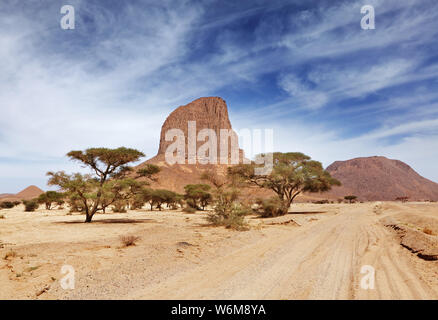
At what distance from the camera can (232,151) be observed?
12612cm

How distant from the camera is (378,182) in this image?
490 ft

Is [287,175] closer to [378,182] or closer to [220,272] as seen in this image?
[220,272]

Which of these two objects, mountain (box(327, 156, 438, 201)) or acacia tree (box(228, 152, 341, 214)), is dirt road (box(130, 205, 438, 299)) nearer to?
acacia tree (box(228, 152, 341, 214))

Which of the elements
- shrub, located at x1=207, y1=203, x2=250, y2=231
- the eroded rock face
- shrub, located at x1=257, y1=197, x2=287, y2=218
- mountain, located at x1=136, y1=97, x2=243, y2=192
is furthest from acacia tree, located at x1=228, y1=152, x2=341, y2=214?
the eroded rock face

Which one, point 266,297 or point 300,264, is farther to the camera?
point 300,264

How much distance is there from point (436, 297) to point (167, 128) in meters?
132

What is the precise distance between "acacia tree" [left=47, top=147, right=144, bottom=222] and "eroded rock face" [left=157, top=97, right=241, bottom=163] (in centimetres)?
10077

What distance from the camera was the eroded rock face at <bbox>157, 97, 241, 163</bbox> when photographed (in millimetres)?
130837

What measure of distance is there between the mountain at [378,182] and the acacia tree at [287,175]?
10867cm

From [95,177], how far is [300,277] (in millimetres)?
22363

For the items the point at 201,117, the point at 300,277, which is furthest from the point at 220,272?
the point at 201,117

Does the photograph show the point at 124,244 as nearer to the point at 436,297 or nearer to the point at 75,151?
the point at 436,297

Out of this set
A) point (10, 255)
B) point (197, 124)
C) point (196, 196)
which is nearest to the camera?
point (10, 255)
